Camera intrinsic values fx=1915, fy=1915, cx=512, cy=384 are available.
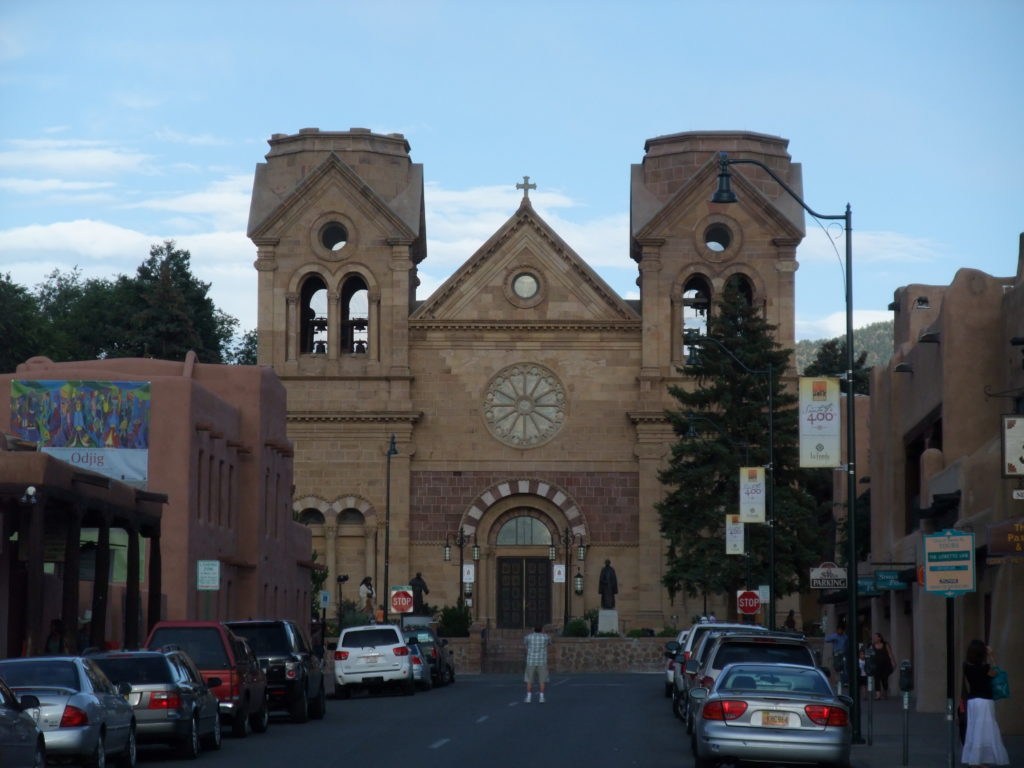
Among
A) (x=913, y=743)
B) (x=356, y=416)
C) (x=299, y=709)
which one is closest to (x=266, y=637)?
(x=299, y=709)

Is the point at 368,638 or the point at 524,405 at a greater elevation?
the point at 524,405

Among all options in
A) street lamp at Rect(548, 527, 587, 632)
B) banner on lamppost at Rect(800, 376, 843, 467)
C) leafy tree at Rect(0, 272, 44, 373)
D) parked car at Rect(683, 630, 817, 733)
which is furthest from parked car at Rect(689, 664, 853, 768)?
leafy tree at Rect(0, 272, 44, 373)

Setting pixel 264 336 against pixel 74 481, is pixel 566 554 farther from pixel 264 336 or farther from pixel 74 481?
pixel 74 481

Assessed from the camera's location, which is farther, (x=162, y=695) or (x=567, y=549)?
(x=567, y=549)

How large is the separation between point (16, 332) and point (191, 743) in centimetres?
6164

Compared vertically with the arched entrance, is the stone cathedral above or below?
above

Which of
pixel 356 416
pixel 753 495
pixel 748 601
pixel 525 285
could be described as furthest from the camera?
pixel 525 285

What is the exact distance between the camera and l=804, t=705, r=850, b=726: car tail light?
19625mm

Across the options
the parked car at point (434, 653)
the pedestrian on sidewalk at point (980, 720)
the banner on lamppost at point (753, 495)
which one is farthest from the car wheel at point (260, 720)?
the banner on lamppost at point (753, 495)

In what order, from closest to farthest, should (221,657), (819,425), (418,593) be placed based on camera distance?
(221,657), (819,425), (418,593)

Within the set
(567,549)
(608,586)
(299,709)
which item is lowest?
(299,709)

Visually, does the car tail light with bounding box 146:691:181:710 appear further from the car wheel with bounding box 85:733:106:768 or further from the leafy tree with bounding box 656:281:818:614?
the leafy tree with bounding box 656:281:818:614

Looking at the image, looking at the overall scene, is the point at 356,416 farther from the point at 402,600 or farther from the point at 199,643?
the point at 199,643

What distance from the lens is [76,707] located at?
19078 millimetres
